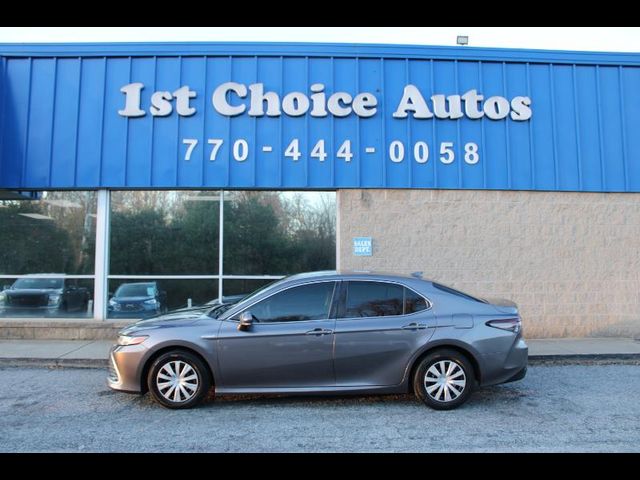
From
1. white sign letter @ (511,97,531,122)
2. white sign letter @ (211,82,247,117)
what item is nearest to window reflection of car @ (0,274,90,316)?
white sign letter @ (211,82,247,117)

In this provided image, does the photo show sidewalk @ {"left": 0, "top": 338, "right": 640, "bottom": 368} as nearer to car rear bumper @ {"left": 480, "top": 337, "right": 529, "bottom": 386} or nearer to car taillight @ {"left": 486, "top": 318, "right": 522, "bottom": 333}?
car rear bumper @ {"left": 480, "top": 337, "right": 529, "bottom": 386}

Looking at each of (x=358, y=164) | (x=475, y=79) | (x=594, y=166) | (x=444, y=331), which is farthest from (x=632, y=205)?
(x=444, y=331)

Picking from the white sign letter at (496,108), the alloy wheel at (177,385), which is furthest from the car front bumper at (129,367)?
the white sign letter at (496,108)

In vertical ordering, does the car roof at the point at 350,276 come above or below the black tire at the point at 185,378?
above

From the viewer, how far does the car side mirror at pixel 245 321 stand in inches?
222

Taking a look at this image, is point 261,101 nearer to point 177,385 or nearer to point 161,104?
point 161,104

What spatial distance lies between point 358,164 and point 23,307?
24.2 ft

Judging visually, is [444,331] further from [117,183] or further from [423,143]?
[117,183]

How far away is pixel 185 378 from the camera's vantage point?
5.72 m

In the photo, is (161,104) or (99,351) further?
(161,104)

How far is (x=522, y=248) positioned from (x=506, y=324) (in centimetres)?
499

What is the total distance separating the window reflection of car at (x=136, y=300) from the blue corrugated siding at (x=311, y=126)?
81.5 inches

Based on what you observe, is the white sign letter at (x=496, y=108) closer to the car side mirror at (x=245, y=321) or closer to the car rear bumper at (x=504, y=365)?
the car rear bumper at (x=504, y=365)

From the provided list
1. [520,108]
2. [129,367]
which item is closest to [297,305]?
[129,367]
